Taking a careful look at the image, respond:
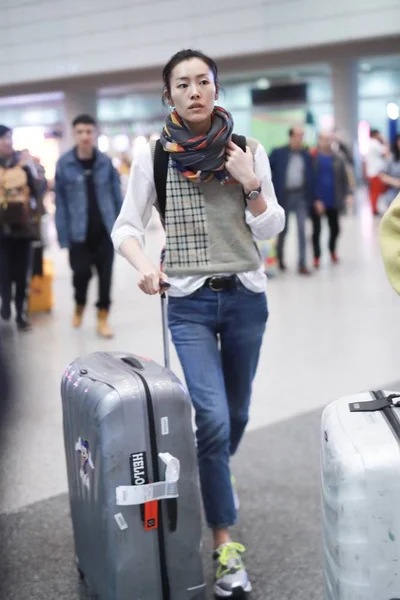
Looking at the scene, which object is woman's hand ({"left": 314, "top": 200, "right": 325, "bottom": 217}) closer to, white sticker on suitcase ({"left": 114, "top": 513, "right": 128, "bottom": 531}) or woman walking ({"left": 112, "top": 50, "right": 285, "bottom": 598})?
woman walking ({"left": 112, "top": 50, "right": 285, "bottom": 598})

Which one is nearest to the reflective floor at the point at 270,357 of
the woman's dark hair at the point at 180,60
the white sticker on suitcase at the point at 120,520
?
the white sticker on suitcase at the point at 120,520

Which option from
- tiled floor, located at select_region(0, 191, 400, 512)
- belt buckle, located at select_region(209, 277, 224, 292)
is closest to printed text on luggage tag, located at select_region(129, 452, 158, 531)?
belt buckle, located at select_region(209, 277, 224, 292)

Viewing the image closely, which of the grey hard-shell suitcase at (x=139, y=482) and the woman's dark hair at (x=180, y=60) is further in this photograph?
the woman's dark hair at (x=180, y=60)

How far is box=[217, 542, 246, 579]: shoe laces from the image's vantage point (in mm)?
2951

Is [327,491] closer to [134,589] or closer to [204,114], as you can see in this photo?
[134,589]

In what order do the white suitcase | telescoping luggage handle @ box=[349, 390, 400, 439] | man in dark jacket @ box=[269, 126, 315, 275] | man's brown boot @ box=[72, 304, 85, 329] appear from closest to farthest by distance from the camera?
the white suitcase
telescoping luggage handle @ box=[349, 390, 400, 439]
man's brown boot @ box=[72, 304, 85, 329]
man in dark jacket @ box=[269, 126, 315, 275]

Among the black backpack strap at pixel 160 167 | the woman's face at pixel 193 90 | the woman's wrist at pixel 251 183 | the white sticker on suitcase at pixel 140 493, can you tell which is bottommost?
the white sticker on suitcase at pixel 140 493

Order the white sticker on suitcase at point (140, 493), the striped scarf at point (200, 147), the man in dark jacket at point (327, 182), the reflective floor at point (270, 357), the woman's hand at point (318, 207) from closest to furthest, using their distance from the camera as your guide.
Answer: the white sticker on suitcase at point (140, 493) < the striped scarf at point (200, 147) < the reflective floor at point (270, 357) < the woman's hand at point (318, 207) < the man in dark jacket at point (327, 182)

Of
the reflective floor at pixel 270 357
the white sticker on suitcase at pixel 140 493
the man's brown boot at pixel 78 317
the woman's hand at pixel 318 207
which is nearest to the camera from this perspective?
the white sticker on suitcase at pixel 140 493

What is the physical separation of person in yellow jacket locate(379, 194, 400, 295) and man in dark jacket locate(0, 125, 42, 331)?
5994 millimetres

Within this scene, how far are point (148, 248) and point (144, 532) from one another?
12669 mm

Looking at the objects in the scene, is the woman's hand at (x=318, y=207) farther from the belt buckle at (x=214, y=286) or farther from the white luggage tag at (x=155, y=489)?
the white luggage tag at (x=155, y=489)

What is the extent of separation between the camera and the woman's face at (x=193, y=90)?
284 centimetres

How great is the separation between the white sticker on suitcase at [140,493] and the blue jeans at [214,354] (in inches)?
13.4
